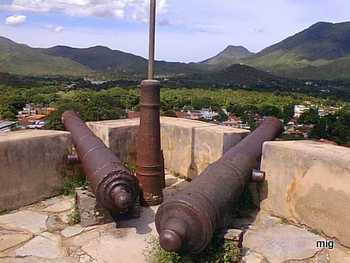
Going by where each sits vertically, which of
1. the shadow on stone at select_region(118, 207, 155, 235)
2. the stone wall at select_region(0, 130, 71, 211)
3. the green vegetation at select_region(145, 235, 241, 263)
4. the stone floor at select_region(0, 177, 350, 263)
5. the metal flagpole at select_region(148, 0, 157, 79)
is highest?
the metal flagpole at select_region(148, 0, 157, 79)

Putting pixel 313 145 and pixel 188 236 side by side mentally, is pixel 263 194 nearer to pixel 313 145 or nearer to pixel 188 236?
pixel 313 145

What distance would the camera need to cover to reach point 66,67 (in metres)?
155

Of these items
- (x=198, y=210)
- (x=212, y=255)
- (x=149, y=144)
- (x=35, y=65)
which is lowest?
(x=212, y=255)

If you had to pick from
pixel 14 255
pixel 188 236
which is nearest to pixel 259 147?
pixel 188 236

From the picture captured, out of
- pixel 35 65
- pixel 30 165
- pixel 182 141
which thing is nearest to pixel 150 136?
pixel 182 141

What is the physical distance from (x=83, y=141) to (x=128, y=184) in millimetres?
1242

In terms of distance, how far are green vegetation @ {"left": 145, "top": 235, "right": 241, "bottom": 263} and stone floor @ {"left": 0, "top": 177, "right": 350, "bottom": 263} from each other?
18 centimetres

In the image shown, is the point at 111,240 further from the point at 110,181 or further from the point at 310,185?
the point at 310,185

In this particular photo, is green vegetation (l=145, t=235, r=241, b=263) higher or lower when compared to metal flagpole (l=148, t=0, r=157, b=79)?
lower

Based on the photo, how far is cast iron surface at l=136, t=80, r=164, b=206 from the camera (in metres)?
4.48

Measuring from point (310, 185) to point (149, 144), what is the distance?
1665 mm

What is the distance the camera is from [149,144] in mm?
4539

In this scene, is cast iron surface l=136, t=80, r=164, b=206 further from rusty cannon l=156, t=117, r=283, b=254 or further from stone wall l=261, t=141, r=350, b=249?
stone wall l=261, t=141, r=350, b=249

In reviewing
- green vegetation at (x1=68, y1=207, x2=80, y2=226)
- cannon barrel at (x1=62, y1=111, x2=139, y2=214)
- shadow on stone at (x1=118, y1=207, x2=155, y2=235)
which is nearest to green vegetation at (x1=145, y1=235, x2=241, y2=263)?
cannon barrel at (x1=62, y1=111, x2=139, y2=214)
